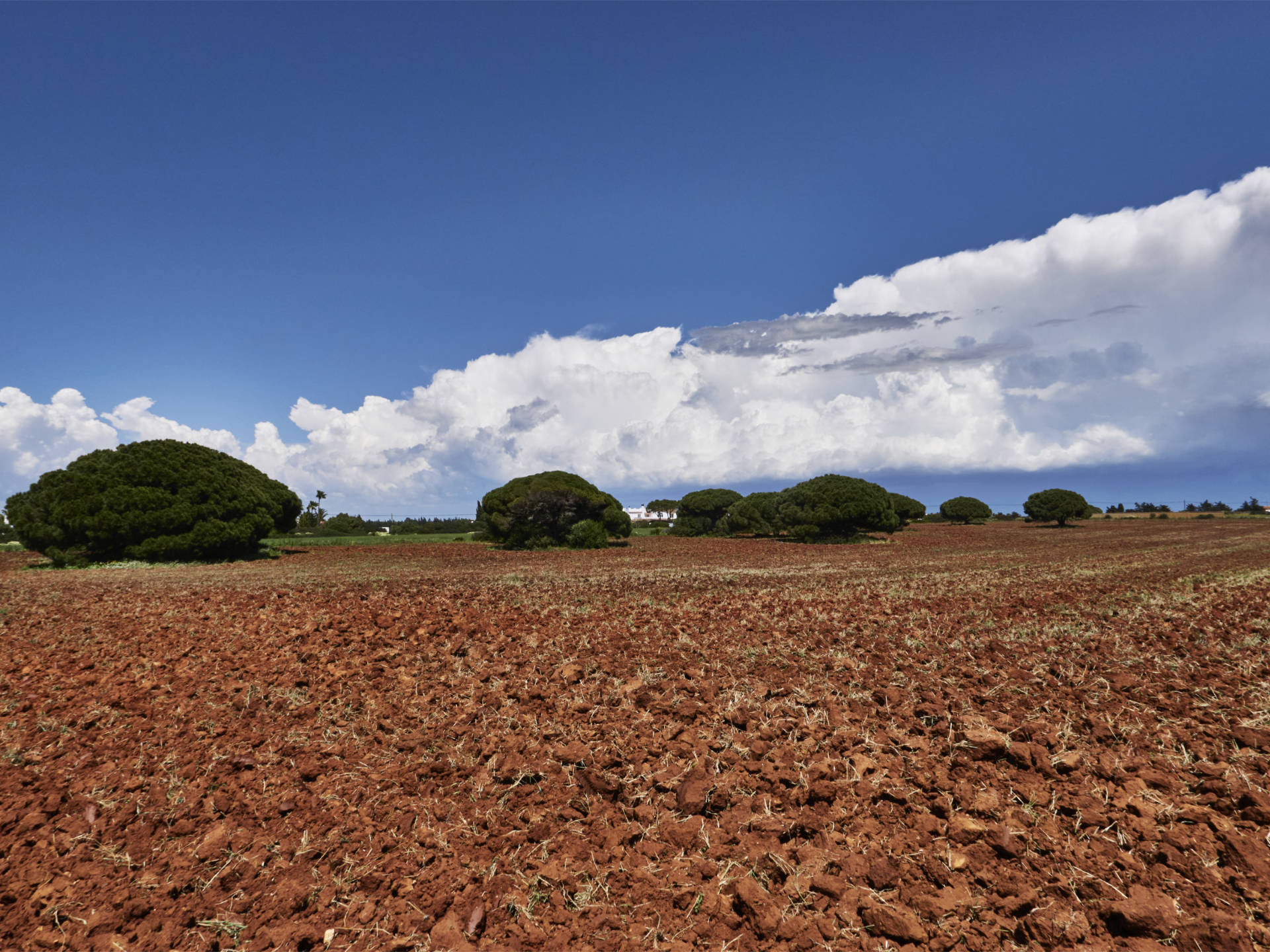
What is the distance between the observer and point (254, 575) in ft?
69.6

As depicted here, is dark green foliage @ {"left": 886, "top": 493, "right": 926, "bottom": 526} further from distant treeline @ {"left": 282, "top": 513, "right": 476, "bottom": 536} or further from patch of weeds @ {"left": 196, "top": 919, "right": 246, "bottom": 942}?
patch of weeds @ {"left": 196, "top": 919, "right": 246, "bottom": 942}

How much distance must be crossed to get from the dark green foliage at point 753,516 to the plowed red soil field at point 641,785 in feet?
146

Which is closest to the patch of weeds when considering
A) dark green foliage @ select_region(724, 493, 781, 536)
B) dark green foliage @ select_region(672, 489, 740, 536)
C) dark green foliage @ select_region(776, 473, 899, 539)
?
dark green foliage @ select_region(776, 473, 899, 539)

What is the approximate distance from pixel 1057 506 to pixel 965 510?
11143 mm

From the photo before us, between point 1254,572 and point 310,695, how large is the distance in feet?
80.5

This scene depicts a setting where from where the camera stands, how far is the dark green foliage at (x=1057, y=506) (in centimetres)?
7519

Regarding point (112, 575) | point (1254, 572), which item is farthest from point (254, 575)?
point (1254, 572)

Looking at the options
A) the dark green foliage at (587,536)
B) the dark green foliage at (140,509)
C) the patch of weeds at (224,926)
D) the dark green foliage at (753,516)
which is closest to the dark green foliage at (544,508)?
the dark green foliage at (587,536)

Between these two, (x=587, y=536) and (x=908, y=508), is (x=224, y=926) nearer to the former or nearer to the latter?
(x=587, y=536)

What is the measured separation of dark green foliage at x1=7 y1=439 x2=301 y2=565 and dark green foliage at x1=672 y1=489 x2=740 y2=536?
1411 inches

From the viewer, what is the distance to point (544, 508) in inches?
1500

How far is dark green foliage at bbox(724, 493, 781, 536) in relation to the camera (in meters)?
54.3

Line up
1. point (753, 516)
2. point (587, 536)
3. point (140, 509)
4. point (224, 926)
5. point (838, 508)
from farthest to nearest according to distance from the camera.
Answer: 1. point (753, 516)
2. point (838, 508)
3. point (587, 536)
4. point (140, 509)
5. point (224, 926)

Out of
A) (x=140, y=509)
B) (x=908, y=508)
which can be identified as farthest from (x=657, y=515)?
(x=140, y=509)
